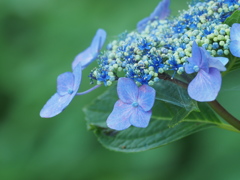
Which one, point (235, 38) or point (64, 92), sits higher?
point (64, 92)

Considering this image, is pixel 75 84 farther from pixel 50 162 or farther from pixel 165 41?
pixel 50 162

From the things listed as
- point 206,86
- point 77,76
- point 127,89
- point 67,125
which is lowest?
point 67,125

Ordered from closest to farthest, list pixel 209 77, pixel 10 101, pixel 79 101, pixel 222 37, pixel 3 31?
pixel 209 77 < pixel 222 37 < pixel 79 101 < pixel 10 101 < pixel 3 31

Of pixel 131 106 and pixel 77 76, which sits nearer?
pixel 131 106

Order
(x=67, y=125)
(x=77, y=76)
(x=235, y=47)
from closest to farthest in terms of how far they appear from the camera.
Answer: (x=235, y=47), (x=77, y=76), (x=67, y=125)

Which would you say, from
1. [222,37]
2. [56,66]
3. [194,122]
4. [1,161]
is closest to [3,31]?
[56,66]

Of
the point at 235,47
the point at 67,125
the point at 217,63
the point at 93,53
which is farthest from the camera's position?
the point at 67,125

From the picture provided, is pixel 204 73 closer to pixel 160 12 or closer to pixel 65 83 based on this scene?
pixel 65 83

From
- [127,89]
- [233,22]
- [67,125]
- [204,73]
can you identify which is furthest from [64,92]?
[67,125]
